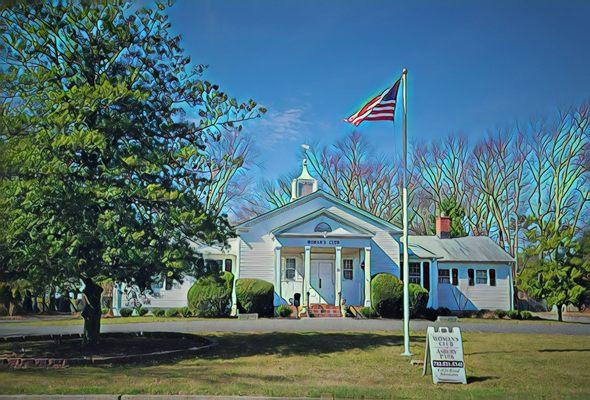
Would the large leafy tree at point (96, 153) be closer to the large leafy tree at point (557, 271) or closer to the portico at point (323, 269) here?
the portico at point (323, 269)

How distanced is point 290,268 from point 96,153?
20411 mm

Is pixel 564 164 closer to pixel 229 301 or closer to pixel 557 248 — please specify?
pixel 557 248

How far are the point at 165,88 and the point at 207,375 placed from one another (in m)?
7.80

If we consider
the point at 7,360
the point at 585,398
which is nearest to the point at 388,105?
the point at 585,398

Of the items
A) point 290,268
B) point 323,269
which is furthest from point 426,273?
point 290,268

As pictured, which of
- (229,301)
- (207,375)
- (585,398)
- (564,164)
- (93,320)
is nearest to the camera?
(585,398)

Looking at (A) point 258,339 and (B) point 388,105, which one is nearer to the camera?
(B) point 388,105

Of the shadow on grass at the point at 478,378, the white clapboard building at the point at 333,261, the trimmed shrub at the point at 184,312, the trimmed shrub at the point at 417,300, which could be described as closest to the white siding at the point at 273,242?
the white clapboard building at the point at 333,261

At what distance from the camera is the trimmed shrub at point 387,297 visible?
2988 centimetres

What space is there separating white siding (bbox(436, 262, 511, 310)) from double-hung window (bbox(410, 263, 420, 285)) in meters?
1.78

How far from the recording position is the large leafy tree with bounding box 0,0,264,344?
1233 cm

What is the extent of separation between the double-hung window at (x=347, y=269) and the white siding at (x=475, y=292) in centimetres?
633

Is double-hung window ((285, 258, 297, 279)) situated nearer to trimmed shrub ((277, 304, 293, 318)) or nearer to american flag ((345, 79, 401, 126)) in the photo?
trimmed shrub ((277, 304, 293, 318))

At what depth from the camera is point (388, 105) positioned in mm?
15312
